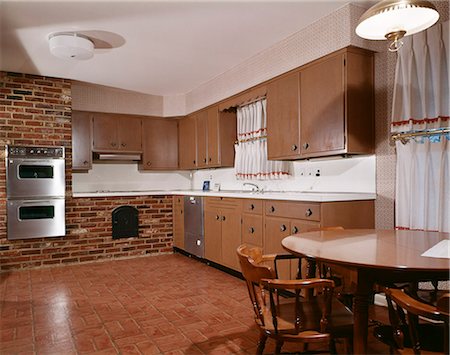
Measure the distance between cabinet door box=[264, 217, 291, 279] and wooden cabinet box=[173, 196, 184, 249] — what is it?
7.20ft

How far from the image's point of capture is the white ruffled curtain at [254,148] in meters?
4.45

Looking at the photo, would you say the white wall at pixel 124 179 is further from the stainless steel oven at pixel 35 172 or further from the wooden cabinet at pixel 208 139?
the stainless steel oven at pixel 35 172

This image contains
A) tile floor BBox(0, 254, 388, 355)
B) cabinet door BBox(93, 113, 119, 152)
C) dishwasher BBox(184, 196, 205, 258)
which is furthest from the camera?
cabinet door BBox(93, 113, 119, 152)

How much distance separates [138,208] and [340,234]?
13.1 ft

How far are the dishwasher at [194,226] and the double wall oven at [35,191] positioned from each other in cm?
173

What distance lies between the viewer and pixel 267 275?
1664 mm

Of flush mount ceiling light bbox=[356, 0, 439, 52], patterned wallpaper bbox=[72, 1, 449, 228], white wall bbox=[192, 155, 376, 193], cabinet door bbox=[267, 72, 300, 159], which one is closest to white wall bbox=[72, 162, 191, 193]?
white wall bbox=[192, 155, 376, 193]

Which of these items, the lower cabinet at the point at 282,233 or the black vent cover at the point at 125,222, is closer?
the lower cabinet at the point at 282,233

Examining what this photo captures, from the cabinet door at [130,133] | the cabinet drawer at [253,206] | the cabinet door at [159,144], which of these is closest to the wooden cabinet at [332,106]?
the cabinet drawer at [253,206]

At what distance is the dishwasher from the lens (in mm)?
5027

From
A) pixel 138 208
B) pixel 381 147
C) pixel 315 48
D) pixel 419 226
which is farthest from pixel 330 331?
pixel 138 208

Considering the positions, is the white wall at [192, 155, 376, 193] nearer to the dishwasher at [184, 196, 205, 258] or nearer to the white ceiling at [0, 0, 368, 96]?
the dishwasher at [184, 196, 205, 258]

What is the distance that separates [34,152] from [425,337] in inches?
192

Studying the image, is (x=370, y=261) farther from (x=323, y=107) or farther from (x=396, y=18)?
(x=323, y=107)
